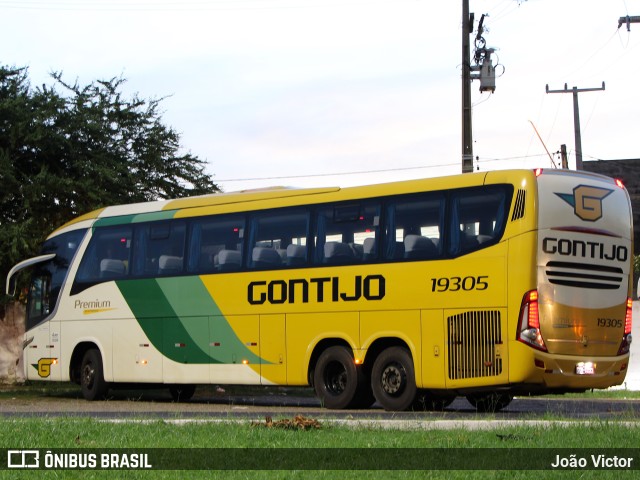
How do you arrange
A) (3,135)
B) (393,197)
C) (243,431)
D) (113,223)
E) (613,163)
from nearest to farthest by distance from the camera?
1. (243,431)
2. (393,197)
3. (113,223)
4. (3,135)
5. (613,163)

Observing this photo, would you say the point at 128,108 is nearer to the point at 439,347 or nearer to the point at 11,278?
the point at 11,278

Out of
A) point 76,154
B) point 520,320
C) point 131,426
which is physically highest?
point 76,154

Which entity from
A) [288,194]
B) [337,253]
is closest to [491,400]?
[337,253]

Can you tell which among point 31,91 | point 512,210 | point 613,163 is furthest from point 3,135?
point 613,163

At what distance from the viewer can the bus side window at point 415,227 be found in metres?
18.5

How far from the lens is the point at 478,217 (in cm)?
1798

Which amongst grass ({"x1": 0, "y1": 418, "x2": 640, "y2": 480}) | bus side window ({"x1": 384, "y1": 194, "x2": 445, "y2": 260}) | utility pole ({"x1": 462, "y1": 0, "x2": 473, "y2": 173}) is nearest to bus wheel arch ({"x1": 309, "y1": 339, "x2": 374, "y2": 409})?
bus side window ({"x1": 384, "y1": 194, "x2": 445, "y2": 260})

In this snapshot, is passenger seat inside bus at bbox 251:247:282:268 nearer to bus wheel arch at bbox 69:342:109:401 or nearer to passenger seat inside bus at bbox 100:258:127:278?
passenger seat inside bus at bbox 100:258:127:278

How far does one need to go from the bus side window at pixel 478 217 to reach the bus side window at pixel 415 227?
276 millimetres

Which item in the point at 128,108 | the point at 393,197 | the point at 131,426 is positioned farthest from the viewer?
the point at 128,108

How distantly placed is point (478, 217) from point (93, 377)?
1012cm

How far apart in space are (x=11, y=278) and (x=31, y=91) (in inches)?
285

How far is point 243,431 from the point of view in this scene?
12969 millimetres

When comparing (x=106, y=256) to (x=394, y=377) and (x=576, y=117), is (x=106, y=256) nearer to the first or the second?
(x=394, y=377)
